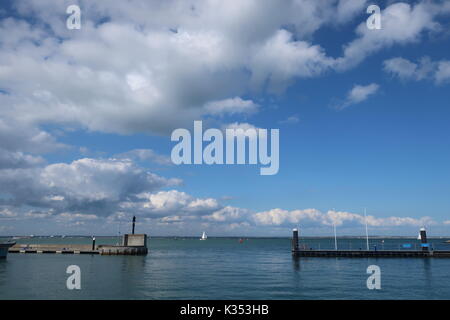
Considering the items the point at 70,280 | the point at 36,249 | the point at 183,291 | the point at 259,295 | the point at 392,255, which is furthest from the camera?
the point at 36,249

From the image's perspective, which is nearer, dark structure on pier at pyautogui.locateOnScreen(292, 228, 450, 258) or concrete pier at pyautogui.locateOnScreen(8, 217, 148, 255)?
dark structure on pier at pyautogui.locateOnScreen(292, 228, 450, 258)

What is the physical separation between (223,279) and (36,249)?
99.8m

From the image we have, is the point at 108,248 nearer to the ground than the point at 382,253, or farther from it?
farther from it

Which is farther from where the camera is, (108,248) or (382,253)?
(108,248)

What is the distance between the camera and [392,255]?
10231cm

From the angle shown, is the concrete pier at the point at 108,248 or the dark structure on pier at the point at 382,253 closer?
the dark structure on pier at the point at 382,253

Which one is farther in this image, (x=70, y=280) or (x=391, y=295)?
(x=70, y=280)
